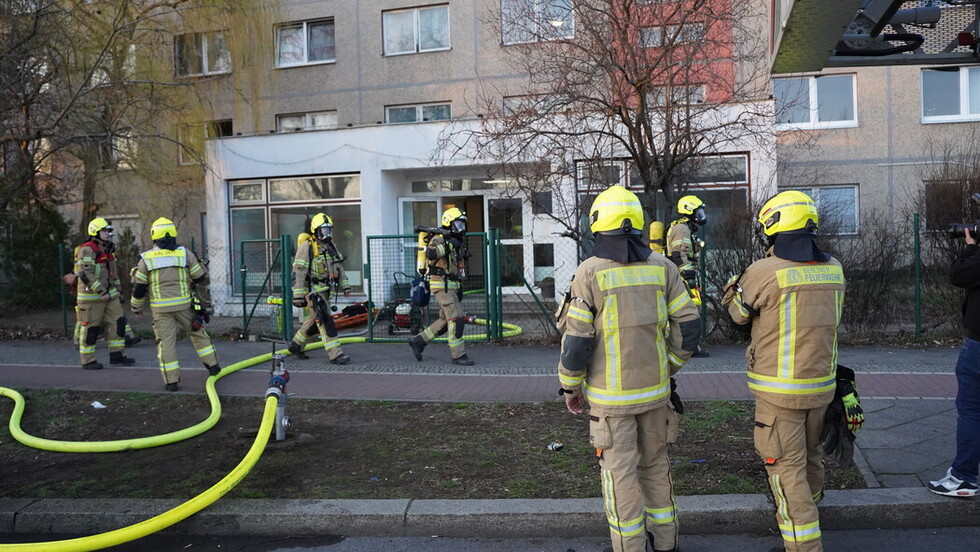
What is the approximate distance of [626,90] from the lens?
8.91 meters

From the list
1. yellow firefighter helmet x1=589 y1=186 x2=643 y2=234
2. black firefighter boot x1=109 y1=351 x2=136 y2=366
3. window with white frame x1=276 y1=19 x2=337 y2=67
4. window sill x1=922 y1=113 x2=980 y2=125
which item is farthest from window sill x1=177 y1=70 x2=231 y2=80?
window sill x1=922 y1=113 x2=980 y2=125

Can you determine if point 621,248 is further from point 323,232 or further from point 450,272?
point 323,232

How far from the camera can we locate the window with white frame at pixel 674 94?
363 inches

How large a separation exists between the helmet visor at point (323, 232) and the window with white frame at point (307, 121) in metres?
10.7

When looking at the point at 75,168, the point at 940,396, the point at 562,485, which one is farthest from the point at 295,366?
the point at 75,168

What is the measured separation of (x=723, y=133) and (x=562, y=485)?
5.93 meters

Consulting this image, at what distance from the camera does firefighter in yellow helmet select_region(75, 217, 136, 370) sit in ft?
33.2

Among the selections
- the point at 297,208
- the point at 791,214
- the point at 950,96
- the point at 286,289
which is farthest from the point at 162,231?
the point at 950,96

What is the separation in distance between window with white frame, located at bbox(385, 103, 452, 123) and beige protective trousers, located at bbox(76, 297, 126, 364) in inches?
396

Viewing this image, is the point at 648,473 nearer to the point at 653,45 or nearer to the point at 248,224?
the point at 653,45

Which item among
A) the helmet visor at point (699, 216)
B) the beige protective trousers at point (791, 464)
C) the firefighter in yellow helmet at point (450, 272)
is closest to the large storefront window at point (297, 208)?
the firefighter in yellow helmet at point (450, 272)

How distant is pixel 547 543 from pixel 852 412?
190 cm

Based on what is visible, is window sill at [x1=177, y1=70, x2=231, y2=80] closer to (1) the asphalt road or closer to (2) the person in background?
(1) the asphalt road

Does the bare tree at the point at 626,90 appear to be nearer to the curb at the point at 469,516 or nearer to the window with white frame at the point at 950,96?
the curb at the point at 469,516
